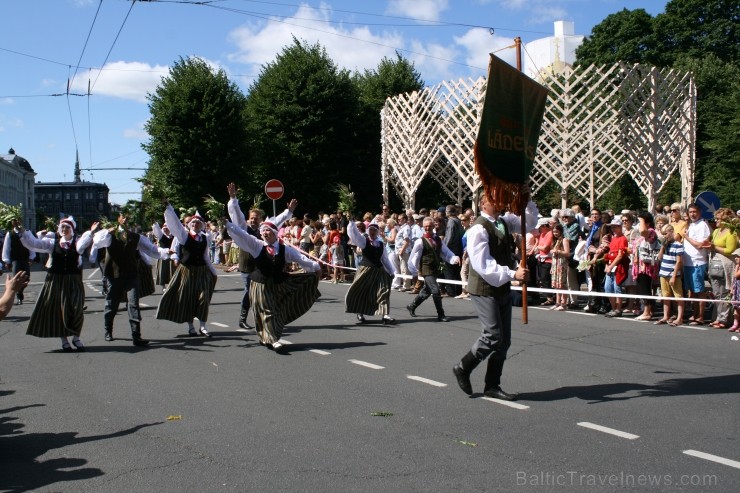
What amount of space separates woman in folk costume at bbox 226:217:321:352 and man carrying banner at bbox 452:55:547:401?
11.4ft

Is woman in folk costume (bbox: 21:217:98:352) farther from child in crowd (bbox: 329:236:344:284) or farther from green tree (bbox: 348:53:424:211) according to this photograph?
green tree (bbox: 348:53:424:211)

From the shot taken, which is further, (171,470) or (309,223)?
(309,223)

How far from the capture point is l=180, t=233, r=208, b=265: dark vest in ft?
37.6

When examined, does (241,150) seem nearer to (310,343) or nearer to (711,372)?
(310,343)

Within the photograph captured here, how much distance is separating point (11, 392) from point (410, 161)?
77.8 feet

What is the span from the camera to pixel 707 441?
5602 mm

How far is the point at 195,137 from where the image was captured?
3769cm

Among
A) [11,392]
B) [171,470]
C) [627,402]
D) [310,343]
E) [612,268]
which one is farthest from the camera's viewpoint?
[612,268]

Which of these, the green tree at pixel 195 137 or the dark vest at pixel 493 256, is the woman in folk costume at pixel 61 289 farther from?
the green tree at pixel 195 137

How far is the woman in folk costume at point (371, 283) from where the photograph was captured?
40.9 feet

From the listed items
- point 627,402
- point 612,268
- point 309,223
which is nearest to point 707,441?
point 627,402

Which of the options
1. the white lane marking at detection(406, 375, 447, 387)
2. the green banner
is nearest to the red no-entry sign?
the white lane marking at detection(406, 375, 447, 387)

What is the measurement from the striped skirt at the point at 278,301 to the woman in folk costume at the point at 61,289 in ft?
8.07

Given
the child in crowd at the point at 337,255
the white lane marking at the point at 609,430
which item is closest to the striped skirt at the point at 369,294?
the white lane marking at the point at 609,430
